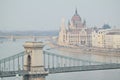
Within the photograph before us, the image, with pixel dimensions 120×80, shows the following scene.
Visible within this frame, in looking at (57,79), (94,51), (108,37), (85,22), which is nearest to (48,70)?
(57,79)

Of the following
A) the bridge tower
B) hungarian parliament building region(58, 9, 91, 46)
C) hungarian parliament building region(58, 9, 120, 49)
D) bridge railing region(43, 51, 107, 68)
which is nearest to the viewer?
the bridge tower

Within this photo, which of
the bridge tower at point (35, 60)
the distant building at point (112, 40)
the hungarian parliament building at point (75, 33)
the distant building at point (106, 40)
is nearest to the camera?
the bridge tower at point (35, 60)

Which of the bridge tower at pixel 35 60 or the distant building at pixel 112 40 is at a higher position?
the distant building at pixel 112 40

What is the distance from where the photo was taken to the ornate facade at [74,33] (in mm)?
52303

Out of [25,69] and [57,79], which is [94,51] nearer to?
[57,79]

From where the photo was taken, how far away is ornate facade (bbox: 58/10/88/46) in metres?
52.3

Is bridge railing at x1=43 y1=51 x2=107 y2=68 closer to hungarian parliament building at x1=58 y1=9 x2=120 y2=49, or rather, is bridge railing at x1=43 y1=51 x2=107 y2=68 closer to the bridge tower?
the bridge tower

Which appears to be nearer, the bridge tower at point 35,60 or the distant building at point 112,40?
the bridge tower at point 35,60

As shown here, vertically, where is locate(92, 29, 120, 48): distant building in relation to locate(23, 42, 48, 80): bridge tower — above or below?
above

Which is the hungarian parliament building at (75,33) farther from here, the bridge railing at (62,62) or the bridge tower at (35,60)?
the bridge tower at (35,60)

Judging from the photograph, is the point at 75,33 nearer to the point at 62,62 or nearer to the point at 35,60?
the point at 62,62

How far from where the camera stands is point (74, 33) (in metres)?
54.1

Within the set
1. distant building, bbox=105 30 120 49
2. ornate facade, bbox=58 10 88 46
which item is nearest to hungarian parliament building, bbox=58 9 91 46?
ornate facade, bbox=58 10 88 46

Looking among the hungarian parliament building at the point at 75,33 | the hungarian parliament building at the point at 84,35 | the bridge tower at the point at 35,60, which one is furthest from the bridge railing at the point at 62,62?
the hungarian parliament building at the point at 75,33
